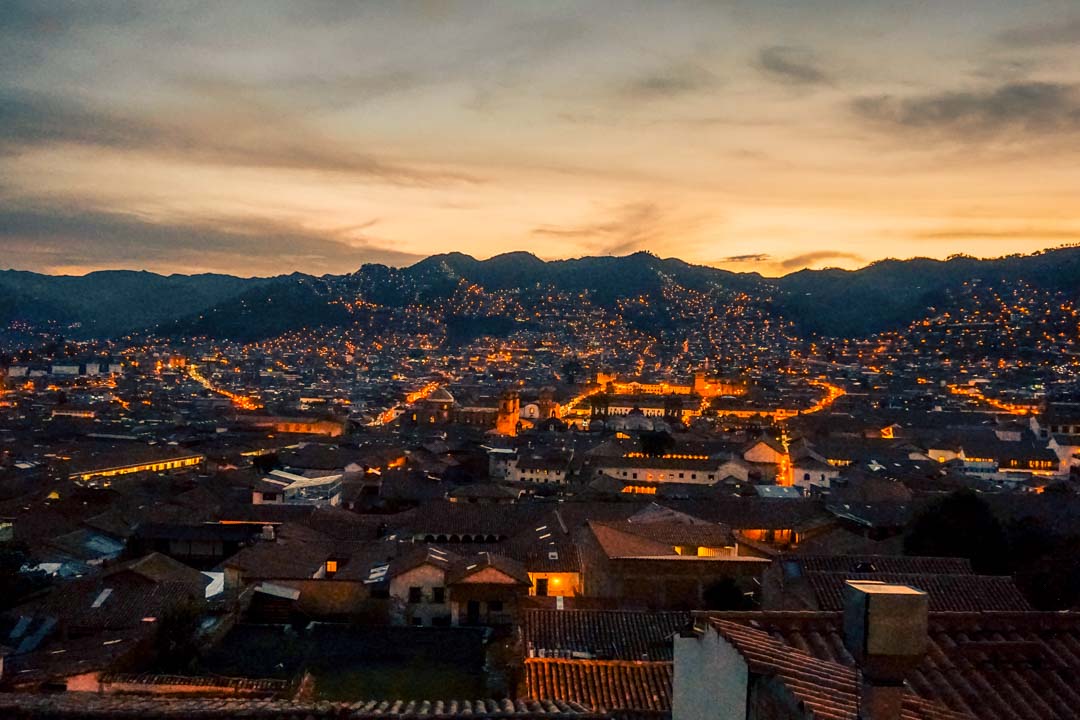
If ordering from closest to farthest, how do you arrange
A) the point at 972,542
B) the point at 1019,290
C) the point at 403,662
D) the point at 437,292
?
the point at 403,662, the point at 972,542, the point at 1019,290, the point at 437,292

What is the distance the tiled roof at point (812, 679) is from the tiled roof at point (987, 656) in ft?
1.07

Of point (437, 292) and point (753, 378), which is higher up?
point (437, 292)

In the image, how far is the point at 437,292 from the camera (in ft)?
654

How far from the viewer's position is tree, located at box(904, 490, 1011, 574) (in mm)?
17562

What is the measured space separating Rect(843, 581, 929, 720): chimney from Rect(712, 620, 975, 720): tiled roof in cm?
15

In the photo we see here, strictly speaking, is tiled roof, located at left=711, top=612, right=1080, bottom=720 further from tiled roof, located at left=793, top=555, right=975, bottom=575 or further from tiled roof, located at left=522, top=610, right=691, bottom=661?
tiled roof, located at left=793, top=555, right=975, bottom=575

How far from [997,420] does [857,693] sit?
190 feet

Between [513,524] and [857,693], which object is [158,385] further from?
[857,693]

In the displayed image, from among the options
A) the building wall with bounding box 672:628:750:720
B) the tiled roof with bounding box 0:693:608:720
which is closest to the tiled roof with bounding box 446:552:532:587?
the tiled roof with bounding box 0:693:608:720

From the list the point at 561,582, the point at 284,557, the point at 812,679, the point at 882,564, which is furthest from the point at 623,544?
the point at 812,679

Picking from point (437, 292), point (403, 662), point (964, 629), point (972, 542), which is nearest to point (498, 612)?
point (403, 662)

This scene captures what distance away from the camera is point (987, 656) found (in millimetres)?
3982

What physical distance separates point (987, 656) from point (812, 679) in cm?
147

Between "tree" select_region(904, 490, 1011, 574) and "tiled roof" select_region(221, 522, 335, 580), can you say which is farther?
"tree" select_region(904, 490, 1011, 574)
